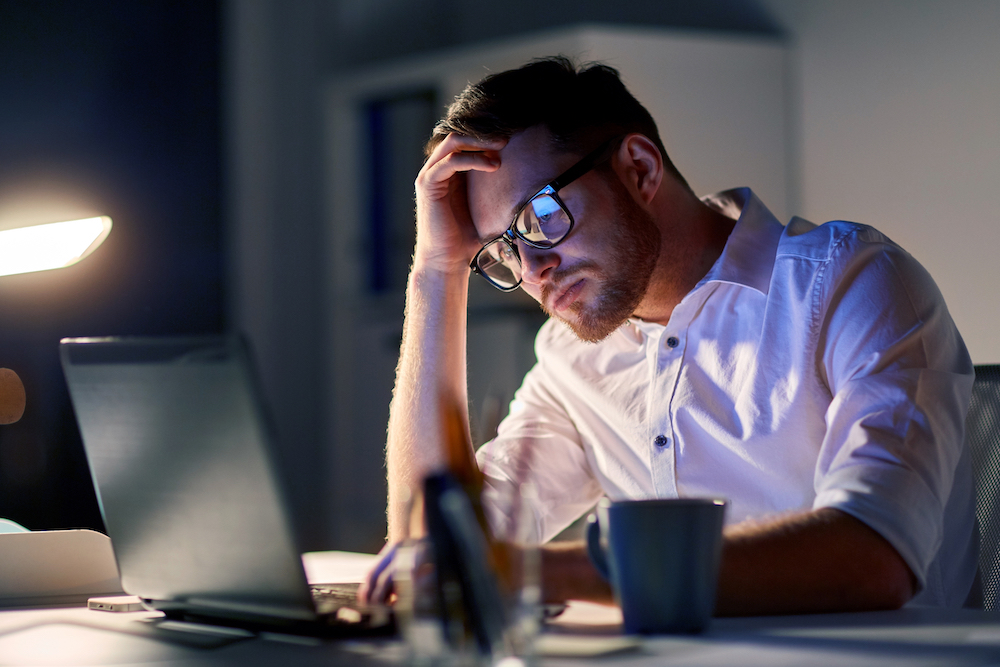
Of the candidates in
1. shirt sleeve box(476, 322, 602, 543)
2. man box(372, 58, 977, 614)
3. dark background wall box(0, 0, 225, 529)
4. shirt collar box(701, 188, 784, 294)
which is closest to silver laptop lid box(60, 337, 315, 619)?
man box(372, 58, 977, 614)

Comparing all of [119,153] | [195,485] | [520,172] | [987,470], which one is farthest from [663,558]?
[119,153]

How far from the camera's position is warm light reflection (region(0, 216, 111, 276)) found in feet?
3.70

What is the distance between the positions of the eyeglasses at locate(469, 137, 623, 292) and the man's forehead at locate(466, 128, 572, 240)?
0.02m

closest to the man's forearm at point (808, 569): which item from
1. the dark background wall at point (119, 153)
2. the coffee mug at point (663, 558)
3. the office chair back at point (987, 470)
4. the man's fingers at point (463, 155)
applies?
the coffee mug at point (663, 558)

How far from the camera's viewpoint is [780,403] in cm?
125

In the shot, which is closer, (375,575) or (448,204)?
(375,575)

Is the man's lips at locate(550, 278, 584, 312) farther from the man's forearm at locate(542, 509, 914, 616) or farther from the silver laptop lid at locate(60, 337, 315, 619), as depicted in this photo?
the silver laptop lid at locate(60, 337, 315, 619)

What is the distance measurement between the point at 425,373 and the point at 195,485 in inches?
29.1

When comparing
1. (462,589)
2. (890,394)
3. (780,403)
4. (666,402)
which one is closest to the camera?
(462,589)

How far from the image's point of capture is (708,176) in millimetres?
2793

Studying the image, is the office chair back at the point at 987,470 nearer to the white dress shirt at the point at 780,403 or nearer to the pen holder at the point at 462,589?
the white dress shirt at the point at 780,403

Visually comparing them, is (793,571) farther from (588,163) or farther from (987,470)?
(588,163)

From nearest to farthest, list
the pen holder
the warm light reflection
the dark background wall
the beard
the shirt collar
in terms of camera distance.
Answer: the pen holder < the warm light reflection < the shirt collar < the beard < the dark background wall

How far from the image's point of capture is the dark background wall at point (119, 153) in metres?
3.02
